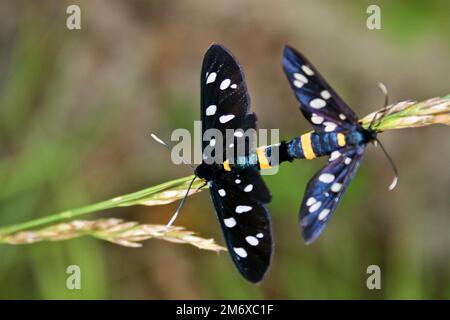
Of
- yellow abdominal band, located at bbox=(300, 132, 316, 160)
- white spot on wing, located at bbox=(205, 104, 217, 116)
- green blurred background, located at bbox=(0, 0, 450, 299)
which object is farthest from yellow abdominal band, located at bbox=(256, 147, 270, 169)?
green blurred background, located at bbox=(0, 0, 450, 299)

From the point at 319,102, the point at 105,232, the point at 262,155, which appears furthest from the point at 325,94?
the point at 105,232

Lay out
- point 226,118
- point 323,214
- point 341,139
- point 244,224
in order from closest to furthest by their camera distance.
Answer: point 323,214 < point 341,139 < point 244,224 < point 226,118

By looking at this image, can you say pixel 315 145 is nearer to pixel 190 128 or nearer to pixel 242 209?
pixel 242 209

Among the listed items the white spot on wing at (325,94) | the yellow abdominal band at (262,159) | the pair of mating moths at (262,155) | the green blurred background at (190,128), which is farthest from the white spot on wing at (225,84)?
the green blurred background at (190,128)

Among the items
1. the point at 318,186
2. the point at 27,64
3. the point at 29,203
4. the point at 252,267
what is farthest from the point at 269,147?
the point at 27,64

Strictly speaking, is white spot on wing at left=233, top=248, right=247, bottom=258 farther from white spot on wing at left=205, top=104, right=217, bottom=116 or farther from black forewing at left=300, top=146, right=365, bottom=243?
white spot on wing at left=205, top=104, right=217, bottom=116

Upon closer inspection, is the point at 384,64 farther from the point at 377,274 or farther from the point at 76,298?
the point at 76,298

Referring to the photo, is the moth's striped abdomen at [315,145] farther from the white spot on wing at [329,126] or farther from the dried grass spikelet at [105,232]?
the dried grass spikelet at [105,232]
